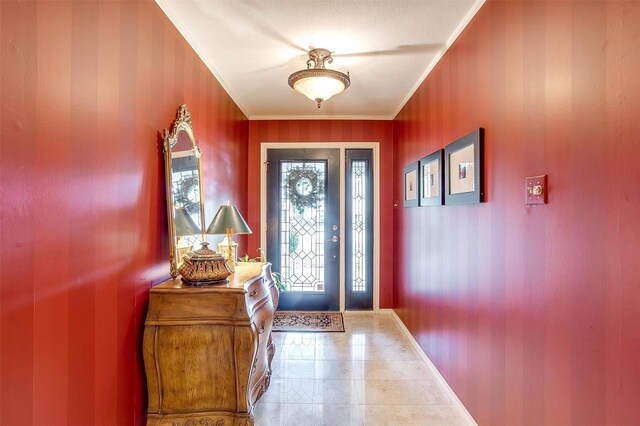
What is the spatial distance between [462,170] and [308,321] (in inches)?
101

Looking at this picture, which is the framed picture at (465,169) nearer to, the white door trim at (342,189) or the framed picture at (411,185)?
the framed picture at (411,185)

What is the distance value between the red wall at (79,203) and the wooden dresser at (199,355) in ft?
0.34

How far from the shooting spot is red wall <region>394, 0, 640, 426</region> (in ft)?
3.23

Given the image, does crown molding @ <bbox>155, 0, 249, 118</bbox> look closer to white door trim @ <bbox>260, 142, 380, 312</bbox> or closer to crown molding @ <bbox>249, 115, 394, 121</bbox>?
crown molding @ <bbox>249, 115, 394, 121</bbox>

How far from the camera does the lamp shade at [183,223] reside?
1.95 meters

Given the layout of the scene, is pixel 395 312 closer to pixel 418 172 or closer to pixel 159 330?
pixel 418 172

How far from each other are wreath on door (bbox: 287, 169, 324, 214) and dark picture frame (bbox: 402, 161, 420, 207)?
1109 mm

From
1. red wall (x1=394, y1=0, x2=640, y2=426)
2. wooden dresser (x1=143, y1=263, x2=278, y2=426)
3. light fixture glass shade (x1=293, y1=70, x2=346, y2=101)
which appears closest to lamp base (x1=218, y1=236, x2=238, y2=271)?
wooden dresser (x1=143, y1=263, x2=278, y2=426)

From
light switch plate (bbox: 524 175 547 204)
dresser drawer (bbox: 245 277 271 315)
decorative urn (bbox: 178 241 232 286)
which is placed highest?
light switch plate (bbox: 524 175 547 204)

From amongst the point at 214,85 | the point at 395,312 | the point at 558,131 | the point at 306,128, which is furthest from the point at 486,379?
the point at 306,128

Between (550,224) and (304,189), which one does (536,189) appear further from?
(304,189)

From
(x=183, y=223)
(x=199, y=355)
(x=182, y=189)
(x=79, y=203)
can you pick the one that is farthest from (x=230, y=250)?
(x=79, y=203)

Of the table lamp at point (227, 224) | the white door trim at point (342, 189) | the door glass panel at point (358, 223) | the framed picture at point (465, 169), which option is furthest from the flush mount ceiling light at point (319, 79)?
the door glass panel at point (358, 223)

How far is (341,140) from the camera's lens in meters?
4.08
